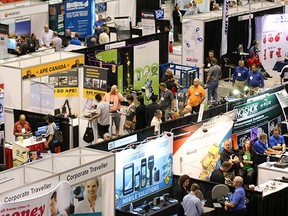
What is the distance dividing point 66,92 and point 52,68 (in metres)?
0.61

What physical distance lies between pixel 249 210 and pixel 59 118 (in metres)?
4.51

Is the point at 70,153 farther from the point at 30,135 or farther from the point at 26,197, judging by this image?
the point at 30,135

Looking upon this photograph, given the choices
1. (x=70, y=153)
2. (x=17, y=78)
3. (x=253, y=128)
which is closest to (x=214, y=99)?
(x=253, y=128)

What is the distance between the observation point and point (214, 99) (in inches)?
888

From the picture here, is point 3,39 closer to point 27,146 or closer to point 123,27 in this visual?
point 123,27

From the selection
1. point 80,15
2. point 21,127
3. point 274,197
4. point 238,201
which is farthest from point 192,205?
point 80,15

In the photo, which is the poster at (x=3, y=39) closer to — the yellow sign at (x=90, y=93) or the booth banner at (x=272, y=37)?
the yellow sign at (x=90, y=93)

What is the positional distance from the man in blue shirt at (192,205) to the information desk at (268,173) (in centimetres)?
222

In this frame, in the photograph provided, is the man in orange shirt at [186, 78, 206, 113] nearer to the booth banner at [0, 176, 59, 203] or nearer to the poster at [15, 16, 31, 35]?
the poster at [15, 16, 31, 35]

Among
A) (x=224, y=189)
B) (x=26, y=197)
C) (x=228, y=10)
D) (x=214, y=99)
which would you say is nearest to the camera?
(x=26, y=197)

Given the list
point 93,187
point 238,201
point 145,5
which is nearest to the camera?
point 93,187

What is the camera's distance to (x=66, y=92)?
67.0ft

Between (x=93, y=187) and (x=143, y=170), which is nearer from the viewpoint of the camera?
(x=93, y=187)

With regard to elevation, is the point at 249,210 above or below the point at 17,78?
below
